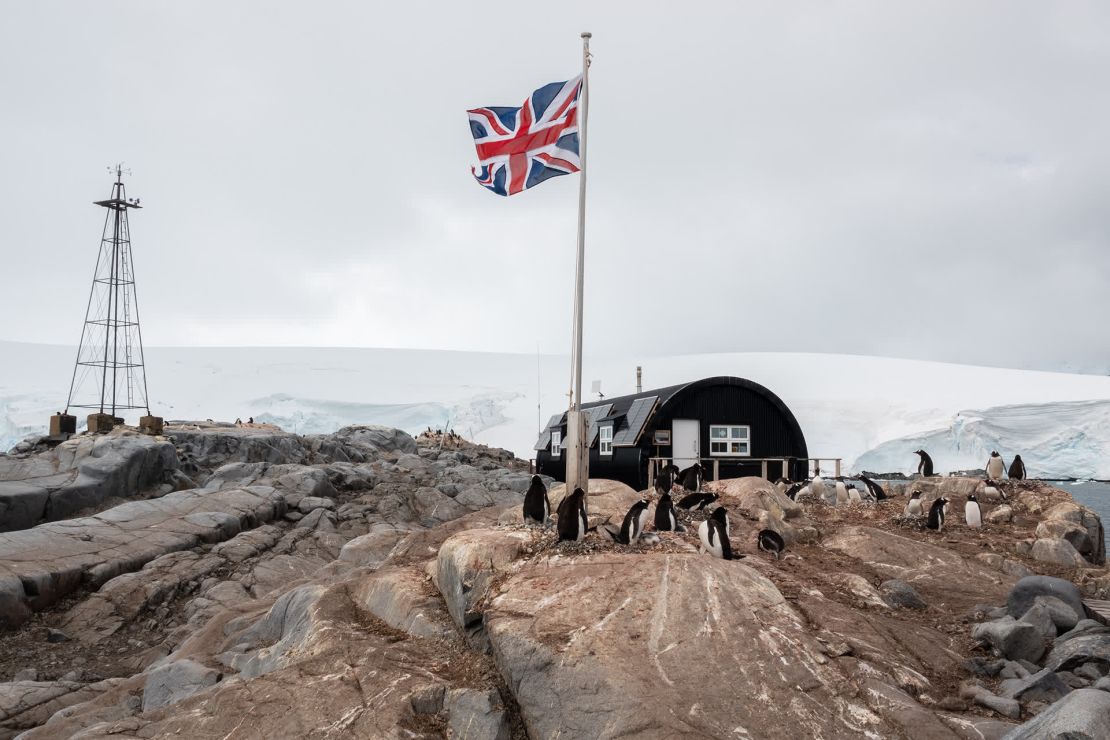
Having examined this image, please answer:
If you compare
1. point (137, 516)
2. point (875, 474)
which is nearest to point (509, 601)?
point (137, 516)

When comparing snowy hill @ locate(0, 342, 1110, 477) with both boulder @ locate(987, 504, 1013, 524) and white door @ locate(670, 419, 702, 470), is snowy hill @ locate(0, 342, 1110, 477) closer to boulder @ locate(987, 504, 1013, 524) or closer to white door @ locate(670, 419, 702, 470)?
white door @ locate(670, 419, 702, 470)

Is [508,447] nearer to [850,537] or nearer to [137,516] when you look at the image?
[137,516]

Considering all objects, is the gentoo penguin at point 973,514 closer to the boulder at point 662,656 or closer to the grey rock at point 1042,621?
the grey rock at point 1042,621

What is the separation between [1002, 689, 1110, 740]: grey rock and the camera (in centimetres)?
550

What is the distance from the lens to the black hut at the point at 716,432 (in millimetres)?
28234

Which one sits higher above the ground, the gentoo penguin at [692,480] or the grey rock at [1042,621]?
the gentoo penguin at [692,480]

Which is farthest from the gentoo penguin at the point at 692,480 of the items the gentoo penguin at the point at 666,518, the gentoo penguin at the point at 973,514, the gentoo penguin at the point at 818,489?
the gentoo penguin at the point at 666,518

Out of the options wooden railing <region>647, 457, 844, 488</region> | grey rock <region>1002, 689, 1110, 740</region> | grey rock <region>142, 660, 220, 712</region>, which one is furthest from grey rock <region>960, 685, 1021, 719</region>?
wooden railing <region>647, 457, 844, 488</region>

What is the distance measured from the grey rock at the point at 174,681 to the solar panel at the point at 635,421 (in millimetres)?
18851

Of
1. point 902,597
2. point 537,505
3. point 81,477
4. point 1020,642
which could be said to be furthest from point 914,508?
point 81,477

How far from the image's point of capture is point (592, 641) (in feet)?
26.4

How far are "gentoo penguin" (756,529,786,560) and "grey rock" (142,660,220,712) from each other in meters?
9.27

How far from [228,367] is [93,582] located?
90.9 meters

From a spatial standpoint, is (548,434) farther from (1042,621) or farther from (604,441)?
(1042,621)
